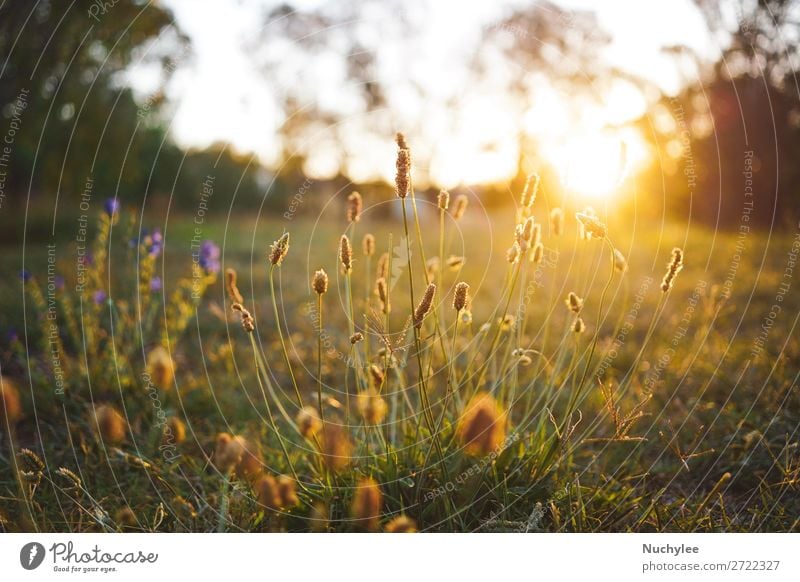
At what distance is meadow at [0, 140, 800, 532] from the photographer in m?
1.51

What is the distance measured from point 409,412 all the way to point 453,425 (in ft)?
0.74

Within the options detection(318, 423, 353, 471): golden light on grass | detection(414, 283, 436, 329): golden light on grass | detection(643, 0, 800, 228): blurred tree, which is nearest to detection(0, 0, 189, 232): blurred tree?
detection(318, 423, 353, 471): golden light on grass

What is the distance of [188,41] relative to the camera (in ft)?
8.80

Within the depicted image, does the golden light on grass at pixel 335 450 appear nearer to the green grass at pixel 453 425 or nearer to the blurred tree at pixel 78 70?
the green grass at pixel 453 425

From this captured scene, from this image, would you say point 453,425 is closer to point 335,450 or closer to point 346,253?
point 335,450

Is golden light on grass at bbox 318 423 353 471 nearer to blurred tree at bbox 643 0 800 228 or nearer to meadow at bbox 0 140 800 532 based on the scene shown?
meadow at bbox 0 140 800 532

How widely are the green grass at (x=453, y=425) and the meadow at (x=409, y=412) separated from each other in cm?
1

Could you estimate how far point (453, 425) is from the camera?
1.80 m

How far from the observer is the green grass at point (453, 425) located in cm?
159

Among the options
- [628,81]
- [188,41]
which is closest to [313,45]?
[188,41]

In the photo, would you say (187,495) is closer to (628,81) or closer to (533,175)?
(533,175)

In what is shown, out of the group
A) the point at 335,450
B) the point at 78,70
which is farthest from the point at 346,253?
the point at 78,70
